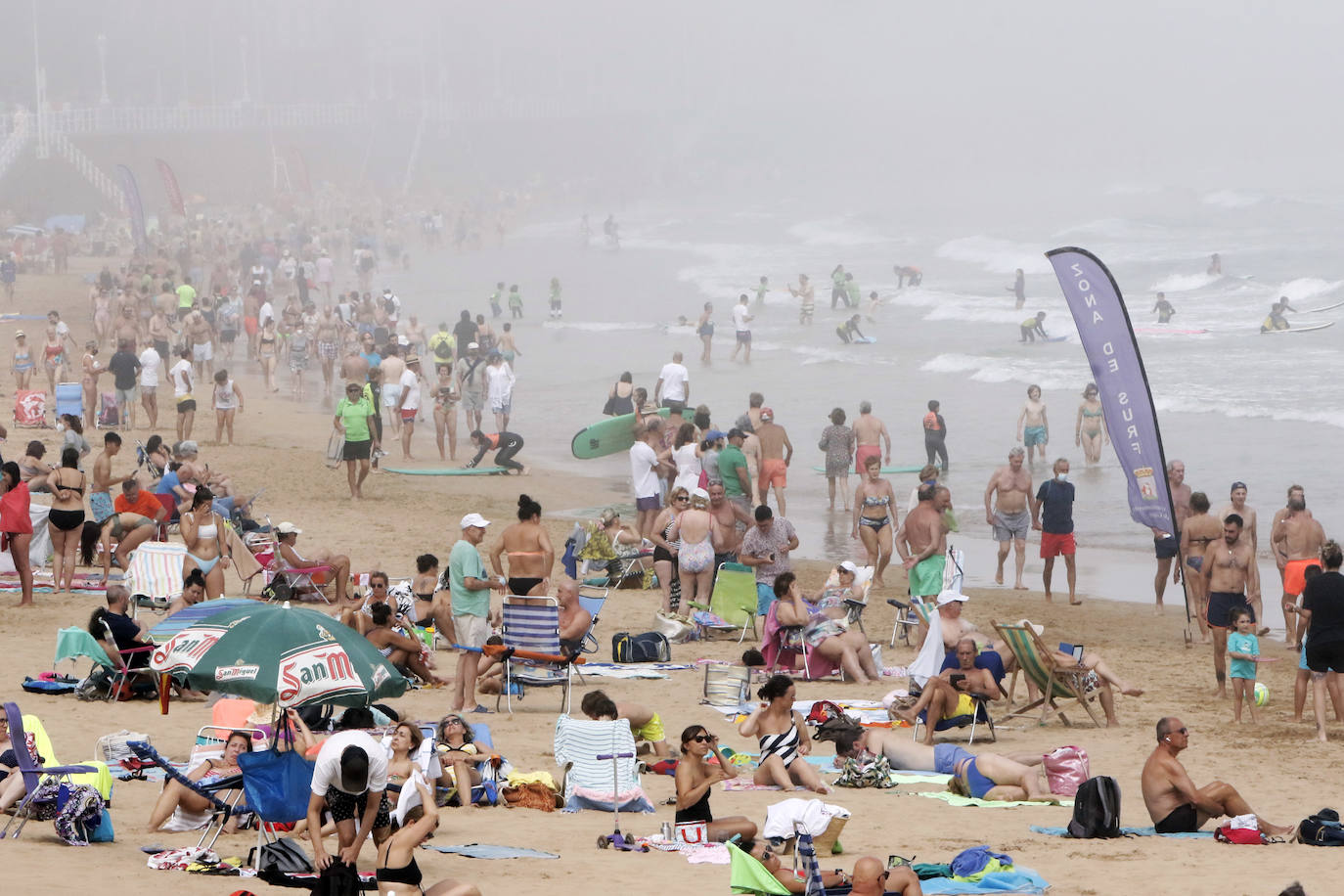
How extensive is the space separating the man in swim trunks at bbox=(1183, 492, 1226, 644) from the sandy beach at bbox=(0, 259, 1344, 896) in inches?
13.7

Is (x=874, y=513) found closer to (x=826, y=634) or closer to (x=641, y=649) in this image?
(x=826, y=634)

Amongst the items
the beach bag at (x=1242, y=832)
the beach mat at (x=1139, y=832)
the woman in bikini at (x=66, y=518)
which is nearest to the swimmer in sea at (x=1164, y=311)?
the woman in bikini at (x=66, y=518)

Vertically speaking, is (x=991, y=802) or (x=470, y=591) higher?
(x=470, y=591)

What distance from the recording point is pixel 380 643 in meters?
9.75

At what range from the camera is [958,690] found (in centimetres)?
903

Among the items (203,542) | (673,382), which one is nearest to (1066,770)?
(203,542)

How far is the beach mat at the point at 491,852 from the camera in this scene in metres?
6.51

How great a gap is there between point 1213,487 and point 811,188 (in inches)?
3001

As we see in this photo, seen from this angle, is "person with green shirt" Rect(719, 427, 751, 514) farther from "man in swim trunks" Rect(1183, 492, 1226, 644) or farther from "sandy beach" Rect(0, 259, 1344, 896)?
"man in swim trunks" Rect(1183, 492, 1226, 644)

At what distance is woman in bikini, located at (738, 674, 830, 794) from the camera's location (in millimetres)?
7871

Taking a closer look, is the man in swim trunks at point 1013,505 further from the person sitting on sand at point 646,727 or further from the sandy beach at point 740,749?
the person sitting on sand at point 646,727

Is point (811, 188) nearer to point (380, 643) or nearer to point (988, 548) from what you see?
point (988, 548)

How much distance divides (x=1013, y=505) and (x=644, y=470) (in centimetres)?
328

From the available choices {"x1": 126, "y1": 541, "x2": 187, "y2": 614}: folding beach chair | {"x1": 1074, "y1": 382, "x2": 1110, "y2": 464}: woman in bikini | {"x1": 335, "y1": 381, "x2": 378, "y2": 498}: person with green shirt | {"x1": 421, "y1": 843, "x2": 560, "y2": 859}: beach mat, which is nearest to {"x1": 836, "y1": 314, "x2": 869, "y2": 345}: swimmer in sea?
{"x1": 1074, "y1": 382, "x2": 1110, "y2": 464}: woman in bikini
